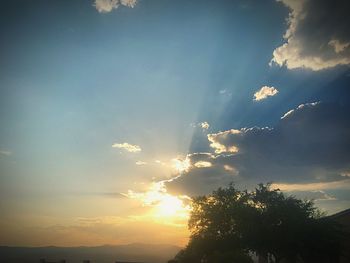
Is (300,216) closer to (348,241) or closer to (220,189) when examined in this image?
(348,241)

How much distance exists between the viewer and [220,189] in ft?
175

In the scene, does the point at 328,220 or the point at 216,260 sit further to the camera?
the point at 328,220

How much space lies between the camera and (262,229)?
138 feet

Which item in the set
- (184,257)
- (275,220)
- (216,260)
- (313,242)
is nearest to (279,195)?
(275,220)

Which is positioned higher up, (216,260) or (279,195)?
(279,195)

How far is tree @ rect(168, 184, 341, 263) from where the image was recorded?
40438 millimetres

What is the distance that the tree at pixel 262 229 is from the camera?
40.4m

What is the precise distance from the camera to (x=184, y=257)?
1804 inches

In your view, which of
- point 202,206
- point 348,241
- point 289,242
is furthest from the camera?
point 202,206

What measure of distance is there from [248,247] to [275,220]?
5560 mm

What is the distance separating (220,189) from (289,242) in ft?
50.9

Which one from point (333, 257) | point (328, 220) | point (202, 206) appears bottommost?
point (333, 257)

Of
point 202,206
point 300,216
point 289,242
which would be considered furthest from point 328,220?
point 202,206

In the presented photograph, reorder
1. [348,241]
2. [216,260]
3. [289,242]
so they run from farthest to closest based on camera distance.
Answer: [348,241] → [289,242] → [216,260]
